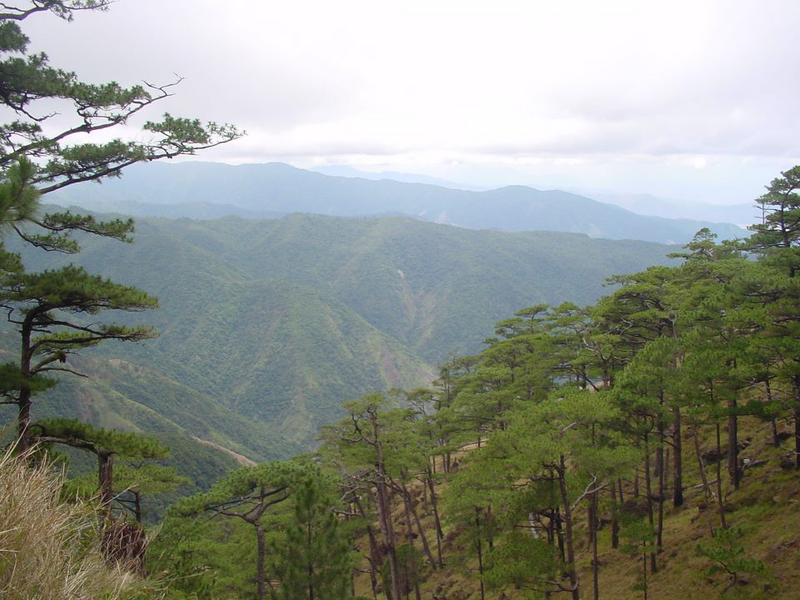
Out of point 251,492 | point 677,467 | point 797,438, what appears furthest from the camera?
point 677,467

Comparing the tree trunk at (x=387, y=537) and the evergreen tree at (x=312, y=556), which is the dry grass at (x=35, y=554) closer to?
the evergreen tree at (x=312, y=556)

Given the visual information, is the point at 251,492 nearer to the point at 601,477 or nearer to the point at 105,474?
the point at 105,474

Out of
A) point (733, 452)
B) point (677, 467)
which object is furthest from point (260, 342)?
point (733, 452)

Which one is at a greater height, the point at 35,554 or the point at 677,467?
the point at 35,554

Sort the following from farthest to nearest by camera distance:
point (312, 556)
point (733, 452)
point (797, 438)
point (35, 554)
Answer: point (733, 452) < point (797, 438) < point (312, 556) < point (35, 554)

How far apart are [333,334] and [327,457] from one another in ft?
414

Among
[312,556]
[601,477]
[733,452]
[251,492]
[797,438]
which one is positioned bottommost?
[312,556]

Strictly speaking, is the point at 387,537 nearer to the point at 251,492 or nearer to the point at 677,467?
the point at 251,492

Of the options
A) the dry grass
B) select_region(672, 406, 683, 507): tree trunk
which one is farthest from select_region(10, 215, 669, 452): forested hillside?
the dry grass

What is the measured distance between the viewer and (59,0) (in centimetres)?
924

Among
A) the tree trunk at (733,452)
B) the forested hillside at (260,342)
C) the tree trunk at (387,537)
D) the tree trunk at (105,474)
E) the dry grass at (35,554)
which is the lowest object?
the forested hillside at (260,342)

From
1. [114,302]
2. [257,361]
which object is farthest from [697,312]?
[257,361]

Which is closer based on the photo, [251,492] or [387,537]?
[251,492]

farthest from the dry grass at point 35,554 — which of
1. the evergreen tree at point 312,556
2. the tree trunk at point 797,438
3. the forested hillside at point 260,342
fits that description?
the forested hillside at point 260,342
